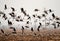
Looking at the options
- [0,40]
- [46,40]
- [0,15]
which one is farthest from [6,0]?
[46,40]

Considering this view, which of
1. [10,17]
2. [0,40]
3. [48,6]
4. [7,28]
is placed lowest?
[0,40]

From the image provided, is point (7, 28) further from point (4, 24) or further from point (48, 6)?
point (48, 6)

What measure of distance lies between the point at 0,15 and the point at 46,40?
1026mm

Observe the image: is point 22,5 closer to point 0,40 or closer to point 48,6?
point 48,6

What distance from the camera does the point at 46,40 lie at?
10.4 ft

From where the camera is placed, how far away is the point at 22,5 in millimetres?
3344

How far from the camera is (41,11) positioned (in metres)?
3.27

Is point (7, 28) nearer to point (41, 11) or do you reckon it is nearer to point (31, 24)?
point (31, 24)

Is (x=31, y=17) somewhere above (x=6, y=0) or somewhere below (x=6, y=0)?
below

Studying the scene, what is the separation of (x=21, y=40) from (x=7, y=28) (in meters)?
0.37

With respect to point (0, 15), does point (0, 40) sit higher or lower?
lower

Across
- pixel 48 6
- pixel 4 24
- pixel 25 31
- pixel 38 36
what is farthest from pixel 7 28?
pixel 48 6

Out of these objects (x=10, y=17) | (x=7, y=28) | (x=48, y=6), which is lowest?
(x=7, y=28)

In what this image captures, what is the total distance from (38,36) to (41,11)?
48 cm
